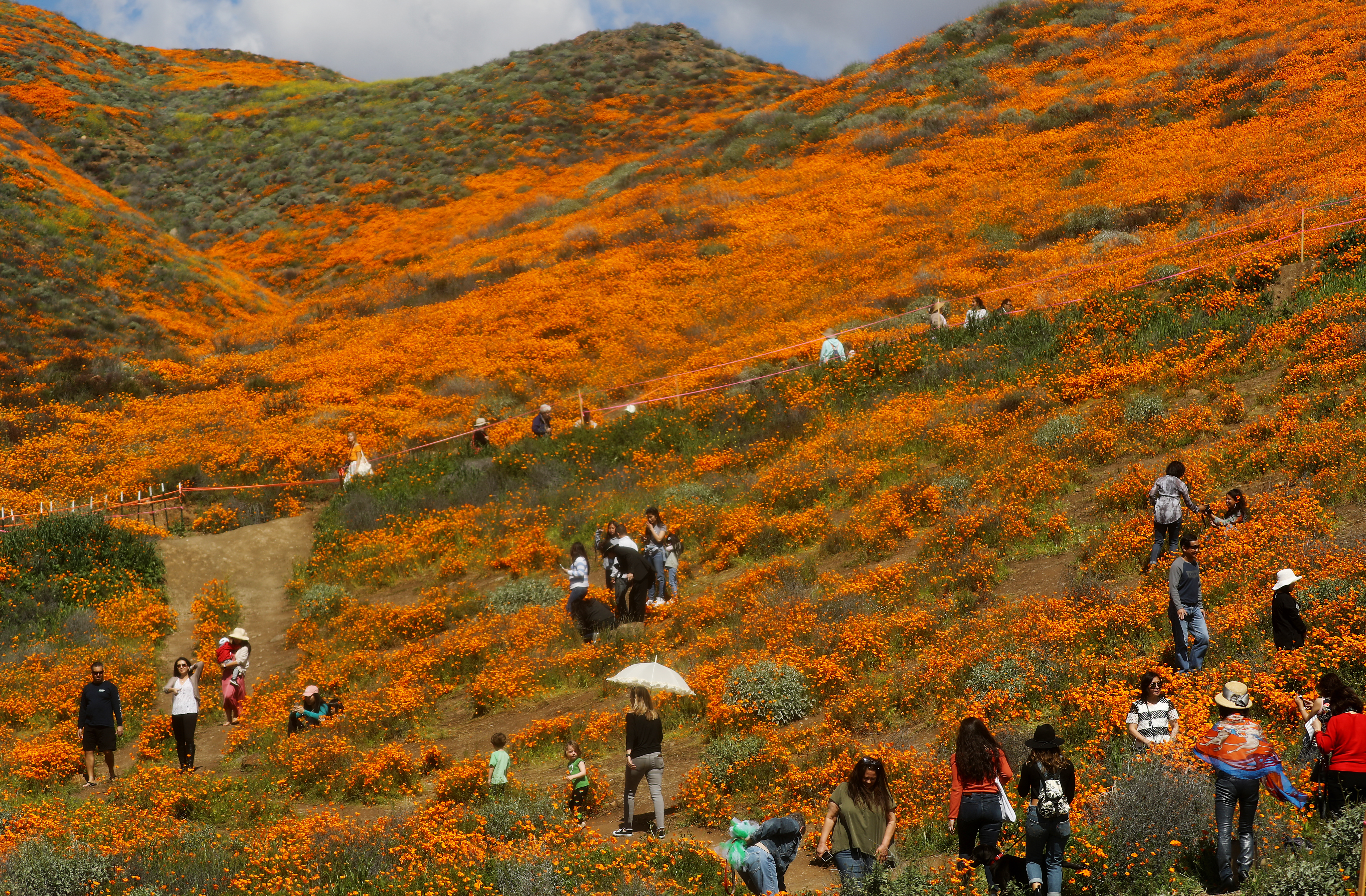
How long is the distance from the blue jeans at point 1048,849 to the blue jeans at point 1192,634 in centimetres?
385

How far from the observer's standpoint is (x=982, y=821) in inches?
309

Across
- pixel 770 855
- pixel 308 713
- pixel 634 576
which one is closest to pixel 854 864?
pixel 770 855

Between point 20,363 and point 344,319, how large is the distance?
34.9 feet

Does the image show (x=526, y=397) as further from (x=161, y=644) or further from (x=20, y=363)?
(x=20, y=363)

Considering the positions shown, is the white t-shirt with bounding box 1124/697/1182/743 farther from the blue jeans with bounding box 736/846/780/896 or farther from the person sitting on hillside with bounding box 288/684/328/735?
the person sitting on hillside with bounding box 288/684/328/735

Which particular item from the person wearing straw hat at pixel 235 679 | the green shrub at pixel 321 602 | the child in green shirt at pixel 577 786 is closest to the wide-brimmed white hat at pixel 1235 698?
the child in green shirt at pixel 577 786

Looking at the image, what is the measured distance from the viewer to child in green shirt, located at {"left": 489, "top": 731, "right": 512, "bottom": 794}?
11945mm

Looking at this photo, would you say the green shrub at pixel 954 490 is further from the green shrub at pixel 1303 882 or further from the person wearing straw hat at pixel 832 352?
the green shrub at pixel 1303 882

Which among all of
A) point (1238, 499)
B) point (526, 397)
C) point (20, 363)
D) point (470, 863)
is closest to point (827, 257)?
point (526, 397)

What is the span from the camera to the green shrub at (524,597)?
1848cm

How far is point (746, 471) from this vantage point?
2180 cm

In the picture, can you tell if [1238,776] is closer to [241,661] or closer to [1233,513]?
[1233,513]

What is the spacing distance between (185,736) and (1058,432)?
564 inches

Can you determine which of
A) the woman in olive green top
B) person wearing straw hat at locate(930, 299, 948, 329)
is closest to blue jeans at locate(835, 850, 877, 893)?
the woman in olive green top
